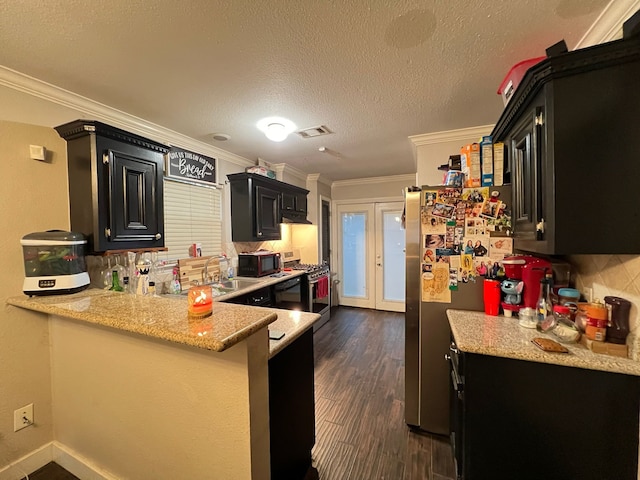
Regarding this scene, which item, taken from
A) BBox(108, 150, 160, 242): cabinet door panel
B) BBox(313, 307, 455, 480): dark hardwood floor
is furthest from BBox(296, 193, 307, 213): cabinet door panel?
BBox(108, 150, 160, 242): cabinet door panel

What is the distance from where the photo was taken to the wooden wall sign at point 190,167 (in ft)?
8.80

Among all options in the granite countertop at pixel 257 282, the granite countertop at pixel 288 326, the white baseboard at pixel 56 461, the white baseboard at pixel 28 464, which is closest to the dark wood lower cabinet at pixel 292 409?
the granite countertop at pixel 288 326

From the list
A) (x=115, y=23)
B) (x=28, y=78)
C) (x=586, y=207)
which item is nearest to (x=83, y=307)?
(x=115, y=23)

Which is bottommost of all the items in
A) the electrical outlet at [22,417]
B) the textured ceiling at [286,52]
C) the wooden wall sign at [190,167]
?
the electrical outlet at [22,417]

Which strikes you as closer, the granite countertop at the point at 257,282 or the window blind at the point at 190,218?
the granite countertop at the point at 257,282

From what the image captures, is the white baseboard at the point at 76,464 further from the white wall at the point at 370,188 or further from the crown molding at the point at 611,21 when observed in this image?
the white wall at the point at 370,188

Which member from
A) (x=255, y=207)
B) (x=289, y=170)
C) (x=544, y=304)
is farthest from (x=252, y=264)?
(x=544, y=304)

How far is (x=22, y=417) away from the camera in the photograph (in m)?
1.67

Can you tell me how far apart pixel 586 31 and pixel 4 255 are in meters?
3.54

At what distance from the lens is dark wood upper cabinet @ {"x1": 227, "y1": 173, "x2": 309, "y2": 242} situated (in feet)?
10.7

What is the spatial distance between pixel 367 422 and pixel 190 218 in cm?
262

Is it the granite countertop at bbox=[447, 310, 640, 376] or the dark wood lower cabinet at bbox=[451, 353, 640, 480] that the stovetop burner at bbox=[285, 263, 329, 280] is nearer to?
the granite countertop at bbox=[447, 310, 640, 376]

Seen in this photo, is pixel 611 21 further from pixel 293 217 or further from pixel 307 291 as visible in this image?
pixel 307 291

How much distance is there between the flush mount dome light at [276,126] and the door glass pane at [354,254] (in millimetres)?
3086
